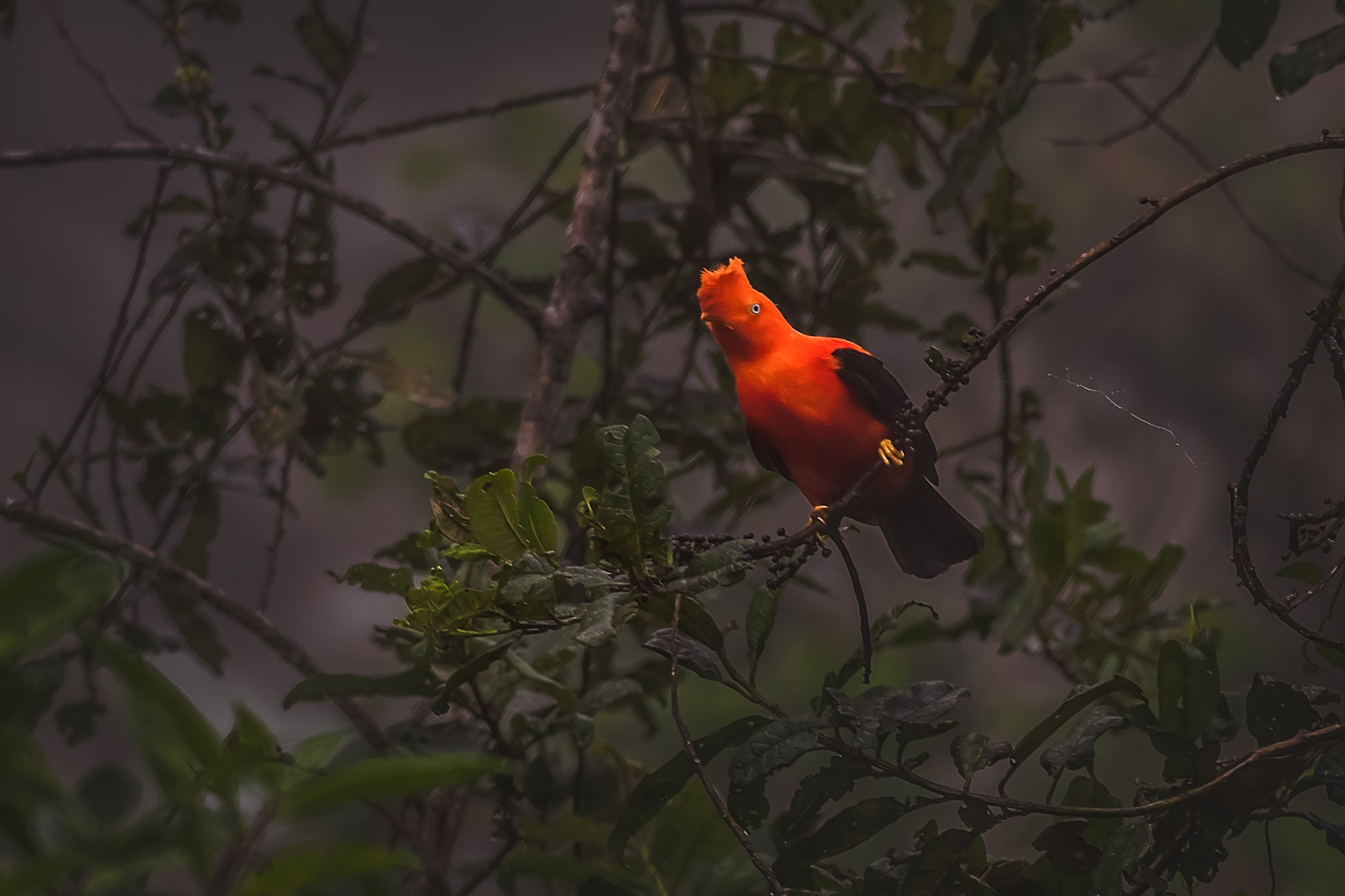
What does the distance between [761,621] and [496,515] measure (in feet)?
0.60

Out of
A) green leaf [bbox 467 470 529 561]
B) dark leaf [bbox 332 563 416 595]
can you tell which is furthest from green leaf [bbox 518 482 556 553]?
dark leaf [bbox 332 563 416 595]

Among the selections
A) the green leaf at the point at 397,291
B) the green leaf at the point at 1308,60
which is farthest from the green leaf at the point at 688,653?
the green leaf at the point at 397,291

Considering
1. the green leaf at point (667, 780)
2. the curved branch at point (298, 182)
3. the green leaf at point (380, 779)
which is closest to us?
the green leaf at point (380, 779)

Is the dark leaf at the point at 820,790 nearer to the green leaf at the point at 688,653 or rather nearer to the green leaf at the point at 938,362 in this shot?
the green leaf at the point at 688,653

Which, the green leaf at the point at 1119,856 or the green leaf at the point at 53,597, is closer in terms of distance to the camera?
the green leaf at the point at 53,597

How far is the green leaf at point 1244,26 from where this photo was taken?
0.77 metres

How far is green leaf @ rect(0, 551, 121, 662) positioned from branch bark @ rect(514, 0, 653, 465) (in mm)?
507

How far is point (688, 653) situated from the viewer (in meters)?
0.59

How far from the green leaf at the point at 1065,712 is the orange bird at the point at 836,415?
12 centimetres

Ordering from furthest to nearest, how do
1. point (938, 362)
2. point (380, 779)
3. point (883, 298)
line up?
point (883, 298), point (938, 362), point (380, 779)

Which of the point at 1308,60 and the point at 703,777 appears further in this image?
the point at 1308,60

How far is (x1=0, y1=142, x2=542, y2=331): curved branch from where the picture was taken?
0.89 meters

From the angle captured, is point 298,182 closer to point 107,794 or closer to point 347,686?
point 347,686

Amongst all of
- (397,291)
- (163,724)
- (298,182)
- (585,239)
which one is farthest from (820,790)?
(397,291)
